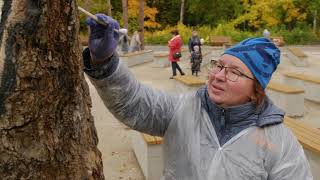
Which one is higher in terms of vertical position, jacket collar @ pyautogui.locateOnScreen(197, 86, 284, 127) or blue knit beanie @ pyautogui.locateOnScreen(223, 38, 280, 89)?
blue knit beanie @ pyautogui.locateOnScreen(223, 38, 280, 89)

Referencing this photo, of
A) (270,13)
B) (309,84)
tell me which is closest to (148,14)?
(270,13)

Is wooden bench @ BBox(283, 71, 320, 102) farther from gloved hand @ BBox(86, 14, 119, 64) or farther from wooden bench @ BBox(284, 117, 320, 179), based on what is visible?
gloved hand @ BBox(86, 14, 119, 64)

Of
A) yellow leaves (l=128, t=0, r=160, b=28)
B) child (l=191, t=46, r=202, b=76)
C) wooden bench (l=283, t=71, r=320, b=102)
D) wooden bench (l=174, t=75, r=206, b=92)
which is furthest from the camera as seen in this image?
yellow leaves (l=128, t=0, r=160, b=28)

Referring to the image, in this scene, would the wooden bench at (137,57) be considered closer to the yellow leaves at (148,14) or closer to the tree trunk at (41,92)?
the tree trunk at (41,92)

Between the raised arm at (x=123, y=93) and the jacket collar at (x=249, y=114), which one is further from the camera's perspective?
the jacket collar at (x=249, y=114)

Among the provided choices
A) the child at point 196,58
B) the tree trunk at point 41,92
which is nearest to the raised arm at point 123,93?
the tree trunk at point 41,92

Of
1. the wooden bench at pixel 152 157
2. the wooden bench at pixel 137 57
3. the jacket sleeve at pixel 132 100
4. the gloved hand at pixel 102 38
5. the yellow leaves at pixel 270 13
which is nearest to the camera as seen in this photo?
the gloved hand at pixel 102 38

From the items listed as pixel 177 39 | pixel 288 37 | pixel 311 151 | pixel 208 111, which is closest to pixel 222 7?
pixel 288 37

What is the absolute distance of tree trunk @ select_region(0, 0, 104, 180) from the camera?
161cm

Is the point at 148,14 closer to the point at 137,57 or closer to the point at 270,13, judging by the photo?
the point at 270,13

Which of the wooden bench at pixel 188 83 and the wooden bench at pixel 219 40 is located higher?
the wooden bench at pixel 188 83

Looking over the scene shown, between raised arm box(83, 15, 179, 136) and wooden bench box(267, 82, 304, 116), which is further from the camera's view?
wooden bench box(267, 82, 304, 116)

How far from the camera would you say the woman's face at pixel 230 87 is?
6.83 feet

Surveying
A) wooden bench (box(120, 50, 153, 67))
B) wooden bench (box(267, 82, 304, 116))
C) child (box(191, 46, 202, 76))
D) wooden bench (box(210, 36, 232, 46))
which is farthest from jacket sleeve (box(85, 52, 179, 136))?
wooden bench (box(210, 36, 232, 46))
